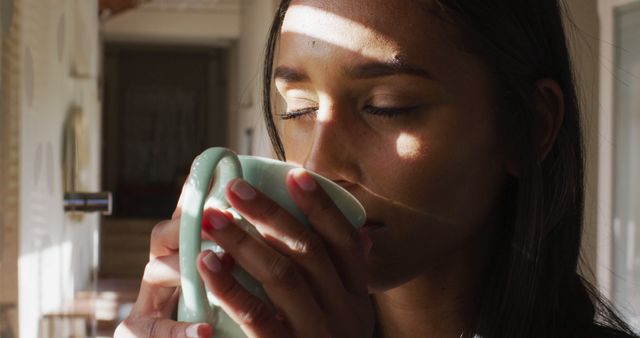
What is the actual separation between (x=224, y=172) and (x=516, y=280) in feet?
1.49

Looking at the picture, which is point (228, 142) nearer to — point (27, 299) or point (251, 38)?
point (251, 38)

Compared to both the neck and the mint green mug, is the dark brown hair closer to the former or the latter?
the neck

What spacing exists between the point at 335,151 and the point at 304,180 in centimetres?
17

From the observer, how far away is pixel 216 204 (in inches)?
24.1

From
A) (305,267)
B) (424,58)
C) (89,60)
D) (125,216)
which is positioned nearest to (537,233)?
(424,58)

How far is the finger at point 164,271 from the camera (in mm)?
675

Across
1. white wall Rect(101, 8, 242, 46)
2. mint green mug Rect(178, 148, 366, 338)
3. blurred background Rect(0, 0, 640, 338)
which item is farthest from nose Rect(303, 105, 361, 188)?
white wall Rect(101, 8, 242, 46)

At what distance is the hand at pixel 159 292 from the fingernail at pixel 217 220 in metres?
0.08

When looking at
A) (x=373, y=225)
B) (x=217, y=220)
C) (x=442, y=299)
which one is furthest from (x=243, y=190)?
(x=442, y=299)

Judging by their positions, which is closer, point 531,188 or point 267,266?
point 267,266

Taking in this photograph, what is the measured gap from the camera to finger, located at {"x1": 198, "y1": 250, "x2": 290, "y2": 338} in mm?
577

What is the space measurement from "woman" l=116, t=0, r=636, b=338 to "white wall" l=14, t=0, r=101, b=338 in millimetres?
607

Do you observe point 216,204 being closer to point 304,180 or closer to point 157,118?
point 304,180

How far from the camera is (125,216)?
13305mm
